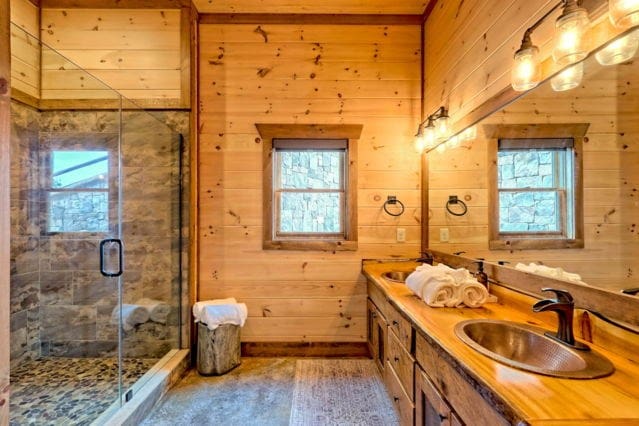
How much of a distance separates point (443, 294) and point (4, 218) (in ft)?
5.50

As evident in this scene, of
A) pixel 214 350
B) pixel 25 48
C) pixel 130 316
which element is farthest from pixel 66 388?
pixel 25 48

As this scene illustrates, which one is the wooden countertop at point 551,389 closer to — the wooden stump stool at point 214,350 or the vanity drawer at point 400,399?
the vanity drawer at point 400,399

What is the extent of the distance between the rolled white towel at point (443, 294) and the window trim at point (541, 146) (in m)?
0.41

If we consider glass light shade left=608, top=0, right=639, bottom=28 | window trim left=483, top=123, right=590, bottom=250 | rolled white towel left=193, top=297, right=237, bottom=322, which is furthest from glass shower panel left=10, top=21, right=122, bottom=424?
glass light shade left=608, top=0, right=639, bottom=28

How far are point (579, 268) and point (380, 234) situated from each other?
5.33 ft

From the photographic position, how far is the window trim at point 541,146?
1.26 meters

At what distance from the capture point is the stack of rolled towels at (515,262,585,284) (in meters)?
1.28

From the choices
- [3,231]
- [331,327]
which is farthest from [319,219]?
[3,231]

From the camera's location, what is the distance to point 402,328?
5.43 feet

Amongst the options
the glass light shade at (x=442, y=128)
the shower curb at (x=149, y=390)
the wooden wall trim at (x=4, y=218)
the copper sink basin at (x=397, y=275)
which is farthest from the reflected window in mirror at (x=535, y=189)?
the shower curb at (x=149, y=390)

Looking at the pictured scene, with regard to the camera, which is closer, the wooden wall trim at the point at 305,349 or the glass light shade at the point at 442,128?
the glass light shade at the point at 442,128

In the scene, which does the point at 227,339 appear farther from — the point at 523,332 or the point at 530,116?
the point at 530,116

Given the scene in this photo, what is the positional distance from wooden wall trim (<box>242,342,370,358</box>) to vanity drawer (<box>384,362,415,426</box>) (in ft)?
2.50

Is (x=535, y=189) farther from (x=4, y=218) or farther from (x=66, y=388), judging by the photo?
(x=66, y=388)
